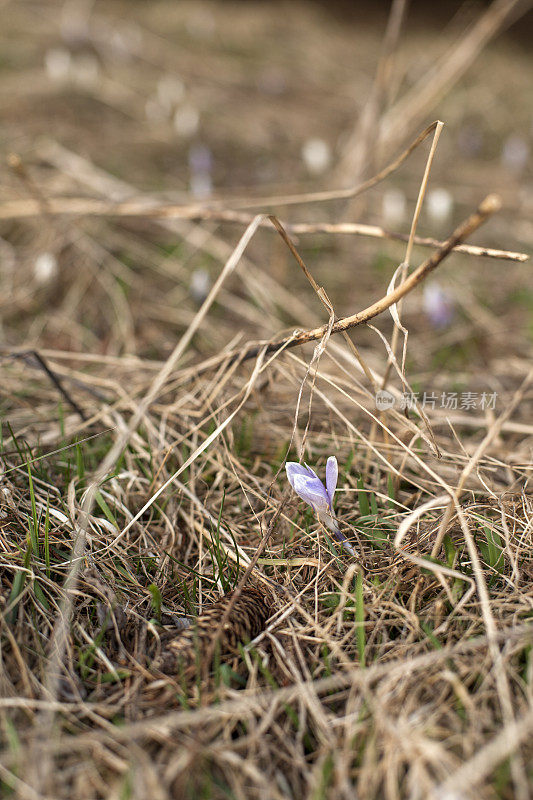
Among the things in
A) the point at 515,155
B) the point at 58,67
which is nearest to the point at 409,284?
the point at 515,155

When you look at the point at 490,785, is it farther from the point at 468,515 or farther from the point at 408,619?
the point at 468,515

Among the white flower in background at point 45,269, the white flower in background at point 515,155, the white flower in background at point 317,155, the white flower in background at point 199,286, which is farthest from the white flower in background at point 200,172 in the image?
the white flower in background at point 515,155

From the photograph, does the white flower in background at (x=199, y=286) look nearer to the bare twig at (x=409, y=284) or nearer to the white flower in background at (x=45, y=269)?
the white flower in background at (x=45, y=269)

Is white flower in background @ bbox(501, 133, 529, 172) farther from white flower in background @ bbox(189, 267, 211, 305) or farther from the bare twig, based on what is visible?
the bare twig

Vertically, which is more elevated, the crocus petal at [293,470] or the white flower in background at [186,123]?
the white flower in background at [186,123]

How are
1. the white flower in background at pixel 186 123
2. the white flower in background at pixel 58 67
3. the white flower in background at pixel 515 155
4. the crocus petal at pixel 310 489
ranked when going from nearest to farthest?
the crocus petal at pixel 310 489
the white flower in background at pixel 186 123
the white flower in background at pixel 515 155
the white flower in background at pixel 58 67

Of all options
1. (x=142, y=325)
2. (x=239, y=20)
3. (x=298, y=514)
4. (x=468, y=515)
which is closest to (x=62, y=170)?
(x=142, y=325)
